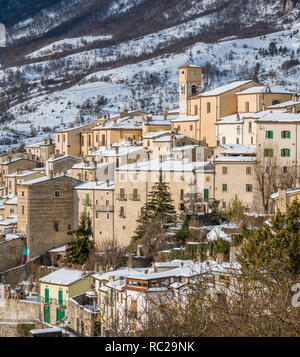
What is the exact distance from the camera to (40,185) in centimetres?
4656

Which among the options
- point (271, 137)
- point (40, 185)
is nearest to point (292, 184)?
point (271, 137)

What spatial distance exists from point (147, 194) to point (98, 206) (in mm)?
3475

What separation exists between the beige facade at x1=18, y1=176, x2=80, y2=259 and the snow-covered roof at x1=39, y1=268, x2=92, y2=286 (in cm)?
819

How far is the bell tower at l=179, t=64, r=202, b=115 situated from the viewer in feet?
202

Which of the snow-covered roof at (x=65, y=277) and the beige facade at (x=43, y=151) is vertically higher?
the beige facade at (x=43, y=151)

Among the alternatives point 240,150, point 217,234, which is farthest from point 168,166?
point 217,234

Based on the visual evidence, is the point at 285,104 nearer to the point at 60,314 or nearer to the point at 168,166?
the point at 168,166

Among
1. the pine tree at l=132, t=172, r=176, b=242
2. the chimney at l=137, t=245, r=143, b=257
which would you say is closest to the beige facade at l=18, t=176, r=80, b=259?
the pine tree at l=132, t=172, r=176, b=242

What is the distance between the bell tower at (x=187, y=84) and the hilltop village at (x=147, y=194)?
157 cm

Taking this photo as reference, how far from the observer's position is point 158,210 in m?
41.1

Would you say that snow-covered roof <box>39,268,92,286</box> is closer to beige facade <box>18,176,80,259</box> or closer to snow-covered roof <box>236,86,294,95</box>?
beige facade <box>18,176,80,259</box>

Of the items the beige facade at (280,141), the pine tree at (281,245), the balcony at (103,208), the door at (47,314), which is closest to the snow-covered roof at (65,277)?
the door at (47,314)

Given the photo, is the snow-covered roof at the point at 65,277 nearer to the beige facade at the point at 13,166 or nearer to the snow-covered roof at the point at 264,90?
the snow-covered roof at the point at 264,90

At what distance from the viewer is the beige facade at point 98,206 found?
147 ft
